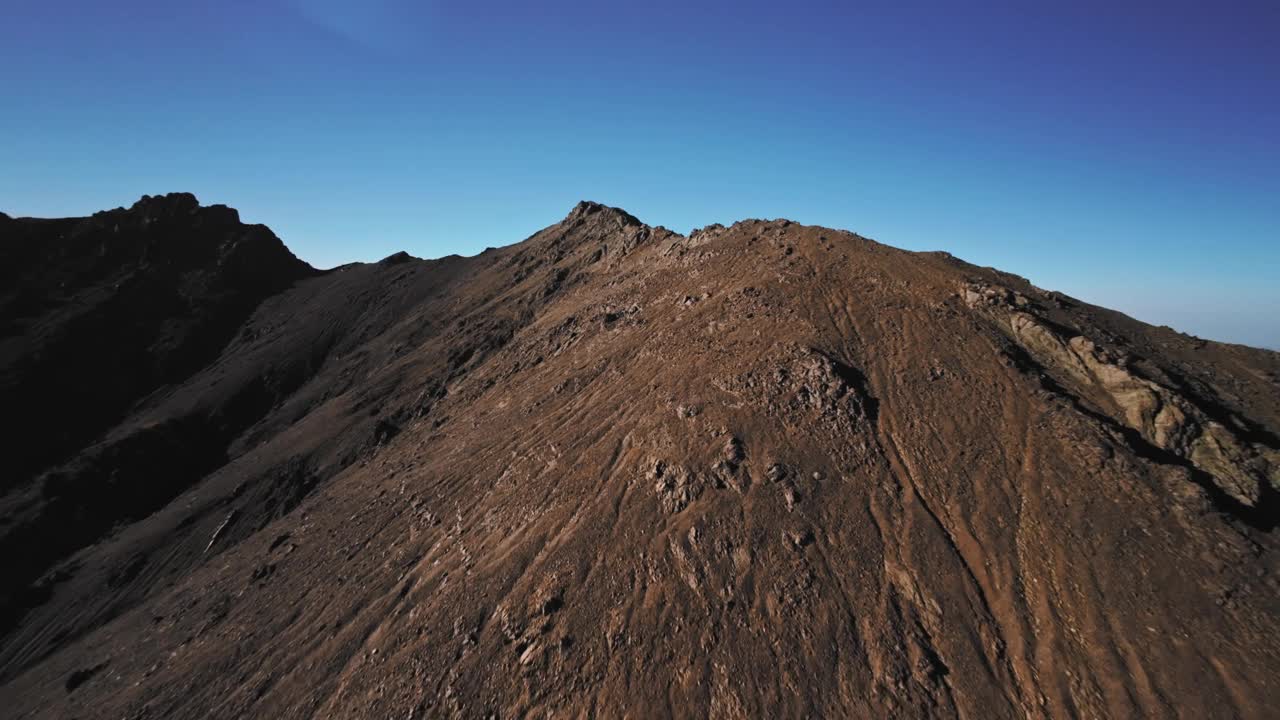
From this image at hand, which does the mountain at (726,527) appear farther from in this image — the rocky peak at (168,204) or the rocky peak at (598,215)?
the rocky peak at (168,204)

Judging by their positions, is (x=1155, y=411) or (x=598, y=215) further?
(x=598, y=215)

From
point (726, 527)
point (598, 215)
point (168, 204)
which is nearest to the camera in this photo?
point (726, 527)

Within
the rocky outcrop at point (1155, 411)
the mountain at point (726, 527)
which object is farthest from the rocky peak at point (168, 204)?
the rocky outcrop at point (1155, 411)

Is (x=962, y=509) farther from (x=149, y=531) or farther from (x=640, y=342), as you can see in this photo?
(x=149, y=531)

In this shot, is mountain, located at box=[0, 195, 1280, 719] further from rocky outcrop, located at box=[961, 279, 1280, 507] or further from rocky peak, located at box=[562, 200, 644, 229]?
rocky peak, located at box=[562, 200, 644, 229]

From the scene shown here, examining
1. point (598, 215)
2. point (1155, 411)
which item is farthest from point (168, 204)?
point (1155, 411)

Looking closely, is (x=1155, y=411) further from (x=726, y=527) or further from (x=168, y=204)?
(x=168, y=204)

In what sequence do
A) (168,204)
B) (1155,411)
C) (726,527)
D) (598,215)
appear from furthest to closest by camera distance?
(168,204) → (598,215) → (1155,411) → (726,527)

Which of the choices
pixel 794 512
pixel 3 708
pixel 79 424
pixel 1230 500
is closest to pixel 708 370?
pixel 794 512

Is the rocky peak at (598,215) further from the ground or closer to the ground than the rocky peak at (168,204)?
closer to the ground
